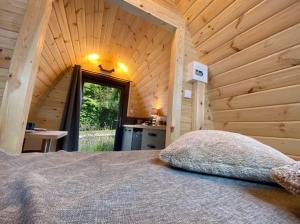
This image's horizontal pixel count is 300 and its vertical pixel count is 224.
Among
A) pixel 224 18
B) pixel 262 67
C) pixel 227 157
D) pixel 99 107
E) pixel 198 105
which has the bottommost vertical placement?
pixel 227 157

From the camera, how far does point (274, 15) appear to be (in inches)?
48.9

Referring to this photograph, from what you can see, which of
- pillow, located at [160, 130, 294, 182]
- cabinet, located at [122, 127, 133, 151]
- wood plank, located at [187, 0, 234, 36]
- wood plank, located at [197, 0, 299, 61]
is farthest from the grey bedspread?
cabinet, located at [122, 127, 133, 151]

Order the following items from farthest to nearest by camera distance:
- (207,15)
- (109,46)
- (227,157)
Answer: (109,46), (207,15), (227,157)

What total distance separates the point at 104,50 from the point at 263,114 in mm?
2982

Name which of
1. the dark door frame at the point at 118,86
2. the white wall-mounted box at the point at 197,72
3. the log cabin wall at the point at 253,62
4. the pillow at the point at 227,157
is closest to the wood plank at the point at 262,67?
the log cabin wall at the point at 253,62

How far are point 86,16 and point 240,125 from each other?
2268 millimetres

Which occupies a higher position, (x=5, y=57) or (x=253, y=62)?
(x=253, y=62)

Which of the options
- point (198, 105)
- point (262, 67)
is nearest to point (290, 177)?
point (262, 67)

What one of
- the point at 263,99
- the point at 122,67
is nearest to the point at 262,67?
the point at 263,99

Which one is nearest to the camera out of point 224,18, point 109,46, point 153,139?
point 224,18

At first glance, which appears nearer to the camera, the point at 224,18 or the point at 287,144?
the point at 287,144

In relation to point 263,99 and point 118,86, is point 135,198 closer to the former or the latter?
point 263,99

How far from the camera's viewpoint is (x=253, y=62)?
58.0 inches

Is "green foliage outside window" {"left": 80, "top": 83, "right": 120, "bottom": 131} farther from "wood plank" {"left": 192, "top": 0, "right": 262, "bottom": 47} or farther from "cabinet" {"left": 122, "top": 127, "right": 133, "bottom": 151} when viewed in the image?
"wood plank" {"left": 192, "top": 0, "right": 262, "bottom": 47}
